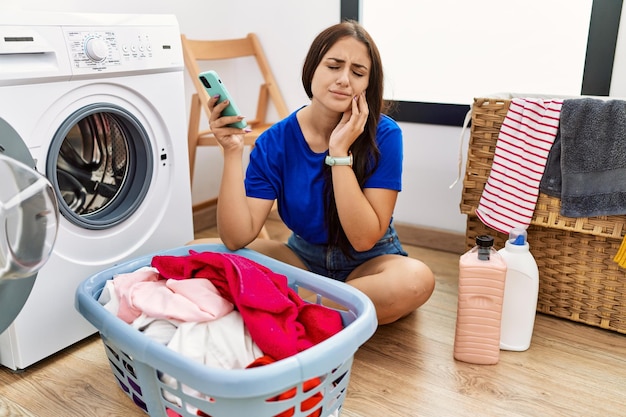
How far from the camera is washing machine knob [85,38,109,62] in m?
1.26

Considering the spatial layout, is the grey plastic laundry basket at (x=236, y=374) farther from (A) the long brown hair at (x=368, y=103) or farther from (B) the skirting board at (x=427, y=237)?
(B) the skirting board at (x=427, y=237)

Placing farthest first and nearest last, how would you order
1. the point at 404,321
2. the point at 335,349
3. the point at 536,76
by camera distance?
the point at 536,76, the point at 404,321, the point at 335,349

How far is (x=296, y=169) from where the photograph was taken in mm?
1390

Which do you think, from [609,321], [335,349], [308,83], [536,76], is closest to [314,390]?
[335,349]

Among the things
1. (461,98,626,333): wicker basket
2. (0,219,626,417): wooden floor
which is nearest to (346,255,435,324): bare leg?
(0,219,626,417): wooden floor

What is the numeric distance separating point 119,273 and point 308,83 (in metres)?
0.61

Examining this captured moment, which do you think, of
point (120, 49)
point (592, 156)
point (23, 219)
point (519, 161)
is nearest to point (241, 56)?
point (120, 49)

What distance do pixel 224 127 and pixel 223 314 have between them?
0.42m

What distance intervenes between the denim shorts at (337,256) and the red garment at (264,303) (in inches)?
11.8

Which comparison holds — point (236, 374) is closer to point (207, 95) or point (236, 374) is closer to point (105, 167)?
point (105, 167)

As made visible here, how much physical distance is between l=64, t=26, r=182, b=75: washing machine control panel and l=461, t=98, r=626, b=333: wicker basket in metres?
0.82

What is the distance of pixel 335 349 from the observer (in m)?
0.93

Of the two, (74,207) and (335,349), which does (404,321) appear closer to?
(335,349)

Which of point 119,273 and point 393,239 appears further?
point 393,239
